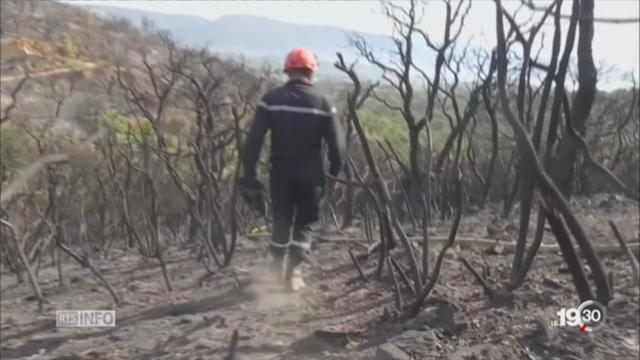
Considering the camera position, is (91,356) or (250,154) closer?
(91,356)

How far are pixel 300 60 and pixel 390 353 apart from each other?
2.39 metres

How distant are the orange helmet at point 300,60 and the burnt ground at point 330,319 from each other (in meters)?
1.64

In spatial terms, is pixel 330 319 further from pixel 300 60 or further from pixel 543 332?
pixel 300 60

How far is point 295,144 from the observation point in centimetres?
625

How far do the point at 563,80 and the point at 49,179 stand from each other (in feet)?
22.6

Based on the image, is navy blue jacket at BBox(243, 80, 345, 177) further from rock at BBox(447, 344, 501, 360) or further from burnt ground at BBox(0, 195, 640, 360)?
rock at BBox(447, 344, 501, 360)

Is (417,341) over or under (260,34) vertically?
under

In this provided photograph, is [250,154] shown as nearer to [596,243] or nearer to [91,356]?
[91,356]

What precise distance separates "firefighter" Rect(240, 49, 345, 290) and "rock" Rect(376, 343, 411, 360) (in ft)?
6.18

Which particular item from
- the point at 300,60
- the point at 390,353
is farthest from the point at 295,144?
the point at 390,353

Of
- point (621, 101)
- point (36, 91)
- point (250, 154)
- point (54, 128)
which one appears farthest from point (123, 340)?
point (621, 101)

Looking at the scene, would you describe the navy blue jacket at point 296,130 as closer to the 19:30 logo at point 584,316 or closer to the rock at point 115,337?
the rock at point 115,337

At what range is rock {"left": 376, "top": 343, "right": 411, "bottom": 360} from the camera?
14.9ft

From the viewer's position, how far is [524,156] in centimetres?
539
